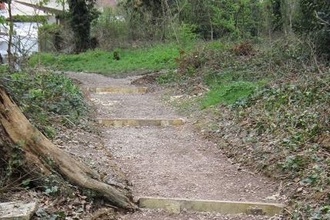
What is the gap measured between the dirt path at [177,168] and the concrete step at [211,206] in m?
0.09

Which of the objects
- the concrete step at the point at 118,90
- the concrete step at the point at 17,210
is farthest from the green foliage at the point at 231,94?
the concrete step at the point at 17,210

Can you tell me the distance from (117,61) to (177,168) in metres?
14.1

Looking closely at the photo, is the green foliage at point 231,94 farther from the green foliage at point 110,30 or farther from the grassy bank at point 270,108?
the green foliage at point 110,30

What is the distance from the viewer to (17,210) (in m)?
3.66

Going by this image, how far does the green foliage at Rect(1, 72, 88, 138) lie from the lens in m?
6.74

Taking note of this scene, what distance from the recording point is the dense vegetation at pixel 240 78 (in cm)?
583

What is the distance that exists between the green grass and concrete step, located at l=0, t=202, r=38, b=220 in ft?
44.5

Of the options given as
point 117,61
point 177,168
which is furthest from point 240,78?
point 117,61

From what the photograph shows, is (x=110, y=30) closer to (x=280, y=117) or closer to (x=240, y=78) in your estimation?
(x=240, y=78)

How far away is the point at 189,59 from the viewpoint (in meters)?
15.1

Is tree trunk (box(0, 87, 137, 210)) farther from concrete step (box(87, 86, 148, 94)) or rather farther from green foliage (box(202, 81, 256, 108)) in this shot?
concrete step (box(87, 86, 148, 94))

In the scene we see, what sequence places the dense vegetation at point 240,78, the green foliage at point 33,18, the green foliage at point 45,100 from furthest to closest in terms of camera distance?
the green foliage at point 33,18
the green foliage at point 45,100
the dense vegetation at point 240,78

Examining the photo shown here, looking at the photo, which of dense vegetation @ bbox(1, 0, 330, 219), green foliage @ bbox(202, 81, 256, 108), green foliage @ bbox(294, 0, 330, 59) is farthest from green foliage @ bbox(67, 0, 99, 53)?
green foliage @ bbox(202, 81, 256, 108)

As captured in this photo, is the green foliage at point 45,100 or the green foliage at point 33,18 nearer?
the green foliage at point 45,100
